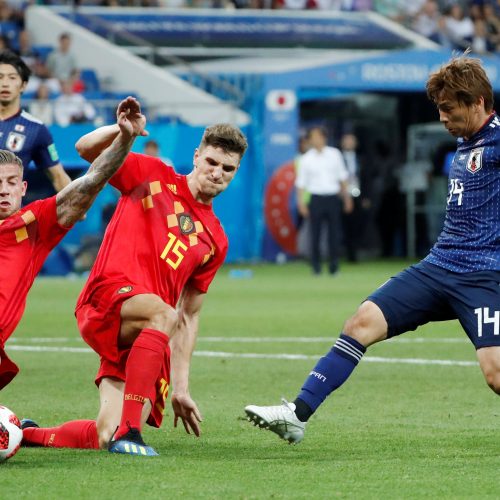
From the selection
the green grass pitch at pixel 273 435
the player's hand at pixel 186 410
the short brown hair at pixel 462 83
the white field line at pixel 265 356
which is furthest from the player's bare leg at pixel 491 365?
the white field line at pixel 265 356

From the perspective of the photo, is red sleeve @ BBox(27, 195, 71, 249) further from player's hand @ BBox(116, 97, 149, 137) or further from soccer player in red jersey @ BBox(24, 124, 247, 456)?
player's hand @ BBox(116, 97, 149, 137)

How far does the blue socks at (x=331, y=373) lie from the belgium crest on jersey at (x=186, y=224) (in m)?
1.01

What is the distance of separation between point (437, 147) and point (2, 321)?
22967 millimetres

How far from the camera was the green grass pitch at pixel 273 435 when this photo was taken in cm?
561

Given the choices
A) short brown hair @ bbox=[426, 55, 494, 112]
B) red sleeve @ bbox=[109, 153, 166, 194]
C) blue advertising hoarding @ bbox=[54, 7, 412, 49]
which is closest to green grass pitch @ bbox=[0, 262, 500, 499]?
red sleeve @ bbox=[109, 153, 166, 194]

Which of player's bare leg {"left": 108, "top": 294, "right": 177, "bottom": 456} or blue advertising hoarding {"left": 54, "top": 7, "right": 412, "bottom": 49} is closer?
player's bare leg {"left": 108, "top": 294, "right": 177, "bottom": 456}

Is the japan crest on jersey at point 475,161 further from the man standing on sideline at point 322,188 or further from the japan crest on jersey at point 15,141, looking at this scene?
the man standing on sideline at point 322,188

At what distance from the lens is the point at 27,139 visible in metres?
10.4

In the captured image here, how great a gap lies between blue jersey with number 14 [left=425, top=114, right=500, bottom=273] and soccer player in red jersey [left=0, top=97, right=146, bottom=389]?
170cm

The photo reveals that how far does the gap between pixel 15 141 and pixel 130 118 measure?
4.08m

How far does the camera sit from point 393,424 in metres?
7.64

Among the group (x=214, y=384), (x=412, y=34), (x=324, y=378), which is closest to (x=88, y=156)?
(x=324, y=378)

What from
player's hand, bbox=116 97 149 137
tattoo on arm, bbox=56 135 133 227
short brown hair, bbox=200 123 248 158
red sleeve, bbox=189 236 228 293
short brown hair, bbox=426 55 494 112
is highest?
short brown hair, bbox=426 55 494 112

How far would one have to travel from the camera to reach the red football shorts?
6.82 meters
